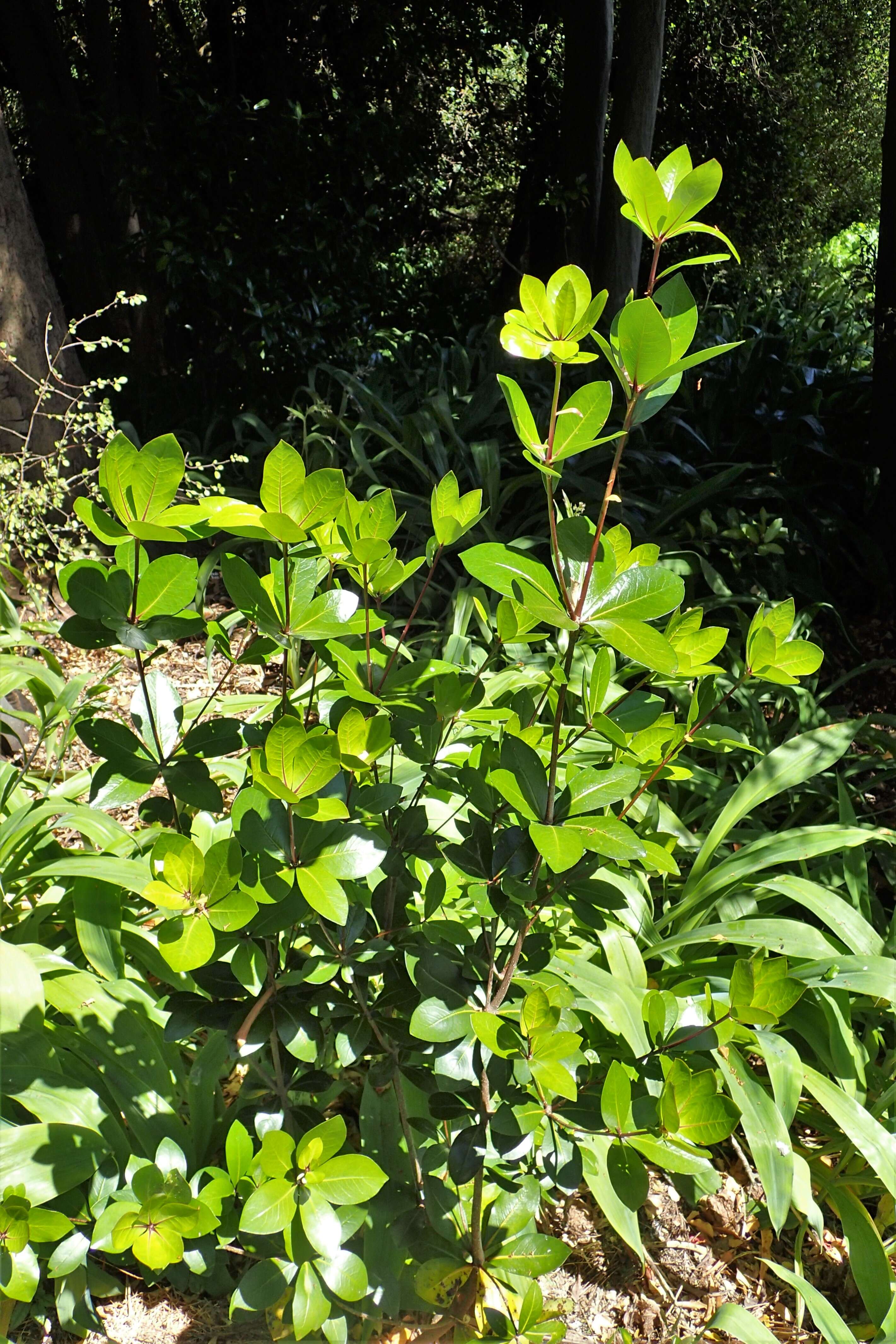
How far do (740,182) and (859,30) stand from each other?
2192 millimetres

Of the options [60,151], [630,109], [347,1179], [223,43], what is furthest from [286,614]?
[223,43]

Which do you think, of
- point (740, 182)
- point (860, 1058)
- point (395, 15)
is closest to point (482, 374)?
point (395, 15)

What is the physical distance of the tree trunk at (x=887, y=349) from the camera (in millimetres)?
→ 3168

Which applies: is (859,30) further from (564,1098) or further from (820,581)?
(564,1098)

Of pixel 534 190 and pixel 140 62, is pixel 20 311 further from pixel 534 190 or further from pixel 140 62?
pixel 534 190

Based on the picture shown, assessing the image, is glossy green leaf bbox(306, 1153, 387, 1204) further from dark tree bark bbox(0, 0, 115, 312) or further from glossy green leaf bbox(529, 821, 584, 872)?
dark tree bark bbox(0, 0, 115, 312)

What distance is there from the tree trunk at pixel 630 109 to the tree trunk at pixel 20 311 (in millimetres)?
2377

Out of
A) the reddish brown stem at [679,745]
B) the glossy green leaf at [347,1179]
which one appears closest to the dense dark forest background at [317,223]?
the reddish brown stem at [679,745]

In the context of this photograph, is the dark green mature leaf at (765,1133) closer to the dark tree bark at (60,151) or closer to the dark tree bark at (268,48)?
the dark tree bark at (60,151)

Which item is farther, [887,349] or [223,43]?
[223,43]

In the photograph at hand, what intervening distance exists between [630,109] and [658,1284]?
178 inches

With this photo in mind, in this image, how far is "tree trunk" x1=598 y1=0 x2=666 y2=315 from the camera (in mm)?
4293

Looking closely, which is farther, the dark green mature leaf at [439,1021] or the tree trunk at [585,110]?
the tree trunk at [585,110]

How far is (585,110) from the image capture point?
4.77 meters
